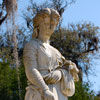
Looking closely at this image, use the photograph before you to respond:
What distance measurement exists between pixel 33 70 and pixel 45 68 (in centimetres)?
34

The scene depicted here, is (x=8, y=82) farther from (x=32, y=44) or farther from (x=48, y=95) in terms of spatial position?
(x=48, y=95)

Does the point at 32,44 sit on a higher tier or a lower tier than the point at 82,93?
higher

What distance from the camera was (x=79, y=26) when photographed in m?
29.4

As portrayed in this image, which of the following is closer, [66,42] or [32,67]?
[32,67]

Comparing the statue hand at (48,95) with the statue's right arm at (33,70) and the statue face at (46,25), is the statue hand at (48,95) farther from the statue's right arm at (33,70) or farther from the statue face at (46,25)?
the statue face at (46,25)

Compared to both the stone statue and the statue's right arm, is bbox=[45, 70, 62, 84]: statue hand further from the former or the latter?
the statue's right arm

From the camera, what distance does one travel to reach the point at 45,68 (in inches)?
416

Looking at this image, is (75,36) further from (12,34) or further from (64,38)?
(12,34)

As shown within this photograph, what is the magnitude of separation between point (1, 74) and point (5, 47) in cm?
355

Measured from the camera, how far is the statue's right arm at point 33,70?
1016cm

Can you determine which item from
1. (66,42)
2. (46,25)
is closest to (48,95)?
(46,25)

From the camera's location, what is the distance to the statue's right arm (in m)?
10.2

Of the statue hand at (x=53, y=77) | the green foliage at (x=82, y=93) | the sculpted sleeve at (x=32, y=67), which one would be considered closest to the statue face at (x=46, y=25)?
the sculpted sleeve at (x=32, y=67)

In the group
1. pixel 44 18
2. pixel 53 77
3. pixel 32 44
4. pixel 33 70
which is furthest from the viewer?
pixel 44 18
